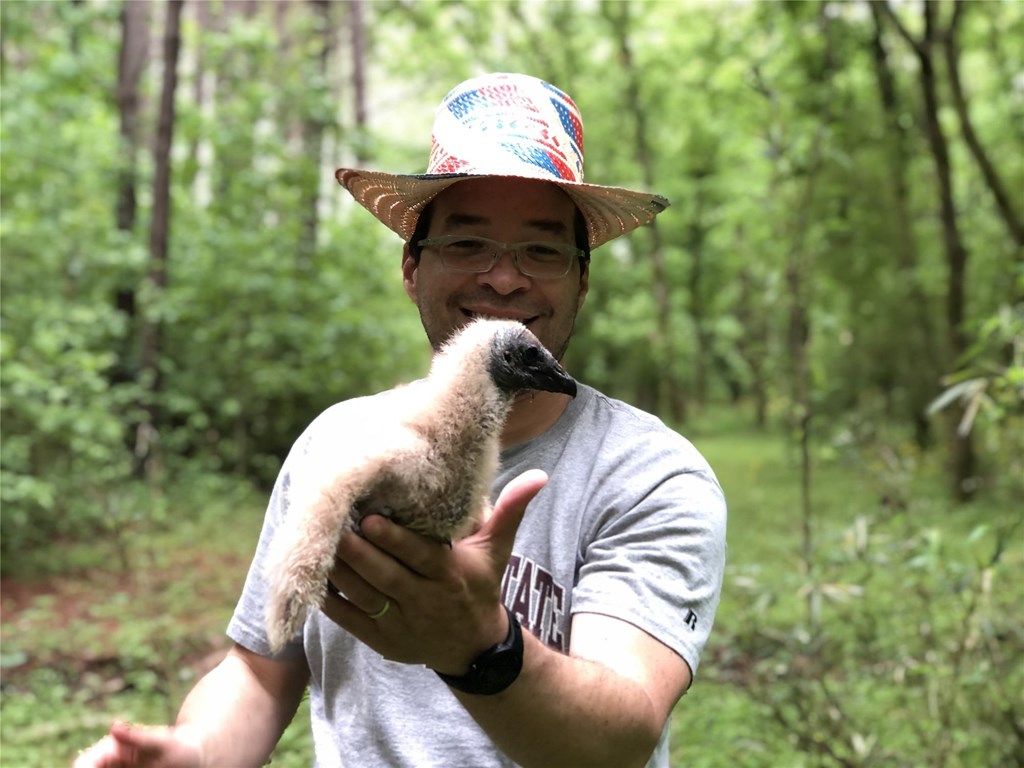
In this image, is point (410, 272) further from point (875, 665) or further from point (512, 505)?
point (875, 665)

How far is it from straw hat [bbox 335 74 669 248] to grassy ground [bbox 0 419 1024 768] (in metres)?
2.23

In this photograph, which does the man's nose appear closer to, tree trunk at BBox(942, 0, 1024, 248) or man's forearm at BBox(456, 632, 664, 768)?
man's forearm at BBox(456, 632, 664, 768)

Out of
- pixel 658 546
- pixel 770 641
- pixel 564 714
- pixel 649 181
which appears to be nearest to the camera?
pixel 564 714

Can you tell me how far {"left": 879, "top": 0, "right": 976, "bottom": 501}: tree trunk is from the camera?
10.3 m

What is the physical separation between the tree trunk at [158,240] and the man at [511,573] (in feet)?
31.2

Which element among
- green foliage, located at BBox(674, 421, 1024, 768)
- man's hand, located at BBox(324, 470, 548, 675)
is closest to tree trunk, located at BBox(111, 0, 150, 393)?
green foliage, located at BBox(674, 421, 1024, 768)

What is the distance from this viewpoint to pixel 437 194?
230 centimetres

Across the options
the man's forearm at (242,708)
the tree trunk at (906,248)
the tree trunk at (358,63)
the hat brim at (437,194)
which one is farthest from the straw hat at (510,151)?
the tree trunk at (358,63)

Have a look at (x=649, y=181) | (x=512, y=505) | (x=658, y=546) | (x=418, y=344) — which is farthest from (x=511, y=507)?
(x=649, y=181)

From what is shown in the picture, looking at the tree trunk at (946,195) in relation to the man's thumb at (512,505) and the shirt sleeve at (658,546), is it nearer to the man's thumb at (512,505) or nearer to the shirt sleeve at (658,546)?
the shirt sleeve at (658,546)

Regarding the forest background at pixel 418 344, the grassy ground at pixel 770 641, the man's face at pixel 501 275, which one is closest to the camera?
the man's face at pixel 501 275

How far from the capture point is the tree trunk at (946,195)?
10.3 m

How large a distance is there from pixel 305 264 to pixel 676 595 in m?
11.7

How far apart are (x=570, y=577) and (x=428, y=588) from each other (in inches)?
25.3
